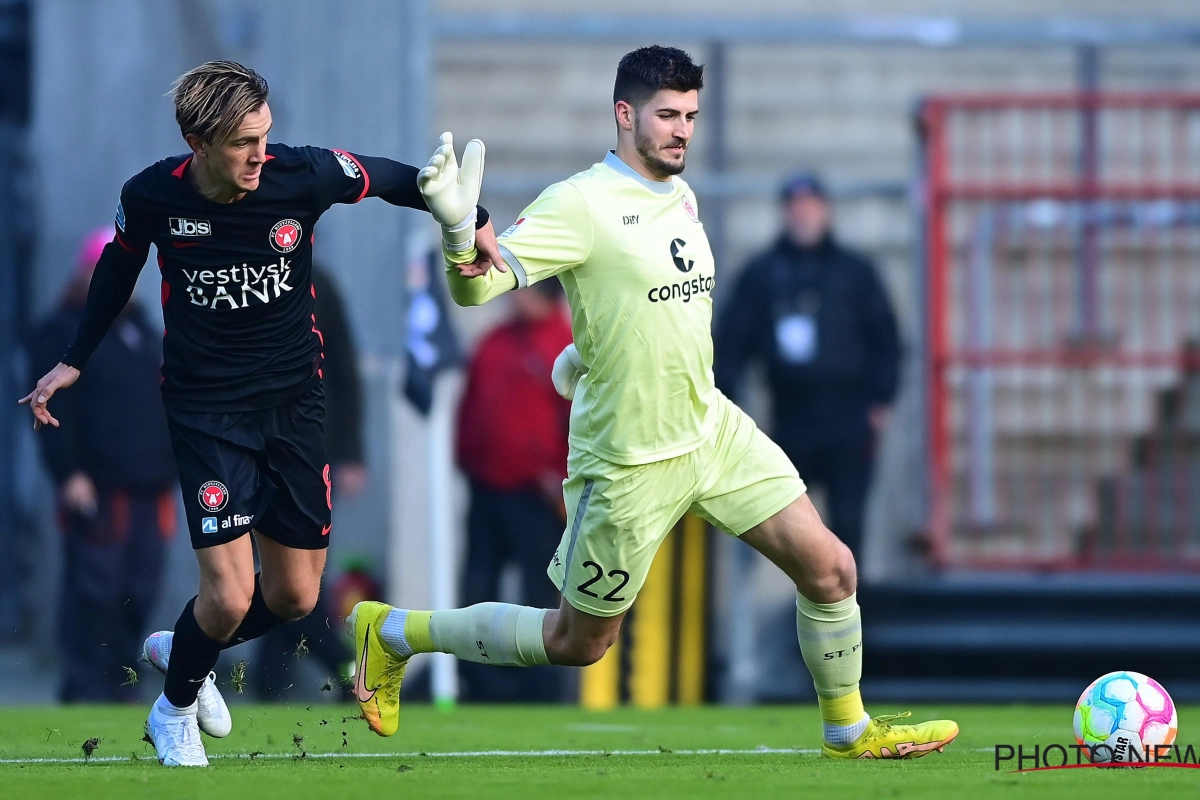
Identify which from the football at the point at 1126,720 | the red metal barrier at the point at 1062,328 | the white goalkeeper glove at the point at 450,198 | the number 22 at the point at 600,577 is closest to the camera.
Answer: the white goalkeeper glove at the point at 450,198

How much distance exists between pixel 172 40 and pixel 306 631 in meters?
4.05

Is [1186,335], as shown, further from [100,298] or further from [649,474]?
[100,298]

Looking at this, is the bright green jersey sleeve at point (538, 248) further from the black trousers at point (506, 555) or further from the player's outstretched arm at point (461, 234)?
the black trousers at point (506, 555)

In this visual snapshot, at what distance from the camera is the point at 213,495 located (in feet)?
18.6

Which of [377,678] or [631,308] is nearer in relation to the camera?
[631,308]

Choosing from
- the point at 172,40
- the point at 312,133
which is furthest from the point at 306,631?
the point at 172,40

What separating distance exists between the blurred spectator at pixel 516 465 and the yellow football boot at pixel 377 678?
402 centimetres

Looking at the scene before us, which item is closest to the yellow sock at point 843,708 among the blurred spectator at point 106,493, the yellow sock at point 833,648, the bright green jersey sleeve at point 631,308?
the yellow sock at point 833,648

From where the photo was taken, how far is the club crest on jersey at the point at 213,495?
5.66 meters

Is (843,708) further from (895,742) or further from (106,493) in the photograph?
(106,493)

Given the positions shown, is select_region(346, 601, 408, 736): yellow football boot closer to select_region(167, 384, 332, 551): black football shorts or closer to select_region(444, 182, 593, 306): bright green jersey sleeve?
select_region(167, 384, 332, 551): black football shorts

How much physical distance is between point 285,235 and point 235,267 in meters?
0.18

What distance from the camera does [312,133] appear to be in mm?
11289

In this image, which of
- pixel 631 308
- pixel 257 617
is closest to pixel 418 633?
Result: pixel 257 617
